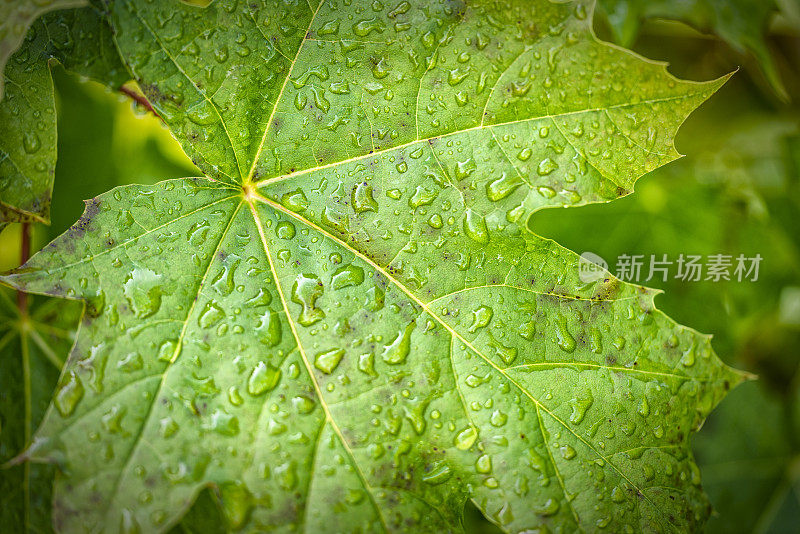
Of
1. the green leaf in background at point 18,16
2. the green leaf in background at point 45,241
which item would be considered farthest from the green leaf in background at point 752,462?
the green leaf in background at point 18,16

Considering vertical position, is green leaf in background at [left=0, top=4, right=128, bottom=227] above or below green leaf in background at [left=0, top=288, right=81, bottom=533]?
above

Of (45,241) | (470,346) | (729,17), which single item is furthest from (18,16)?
(729,17)

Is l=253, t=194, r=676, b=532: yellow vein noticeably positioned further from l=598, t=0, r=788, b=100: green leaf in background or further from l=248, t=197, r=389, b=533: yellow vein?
l=598, t=0, r=788, b=100: green leaf in background

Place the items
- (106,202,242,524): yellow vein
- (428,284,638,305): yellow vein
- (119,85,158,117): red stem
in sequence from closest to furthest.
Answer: (106,202,242,524): yellow vein, (428,284,638,305): yellow vein, (119,85,158,117): red stem

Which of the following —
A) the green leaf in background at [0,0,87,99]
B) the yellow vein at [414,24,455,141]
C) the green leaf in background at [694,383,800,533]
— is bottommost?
the green leaf in background at [694,383,800,533]

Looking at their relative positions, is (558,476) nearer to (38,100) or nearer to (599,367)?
(599,367)

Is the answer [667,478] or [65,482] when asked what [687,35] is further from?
[65,482]

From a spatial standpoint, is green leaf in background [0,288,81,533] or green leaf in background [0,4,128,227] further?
green leaf in background [0,288,81,533]

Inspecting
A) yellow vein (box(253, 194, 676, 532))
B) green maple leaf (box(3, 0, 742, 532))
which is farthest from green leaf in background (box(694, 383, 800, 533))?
yellow vein (box(253, 194, 676, 532))
